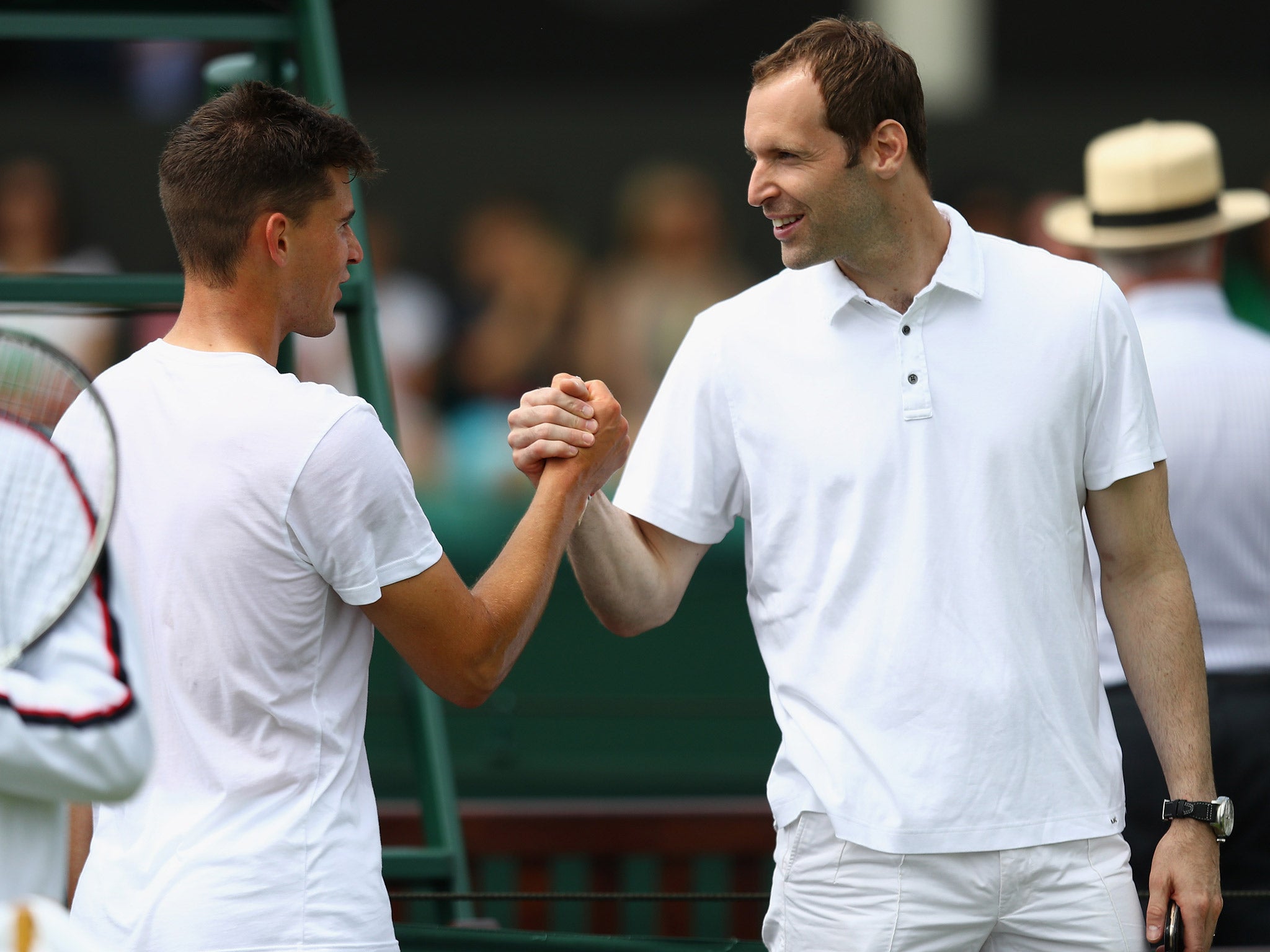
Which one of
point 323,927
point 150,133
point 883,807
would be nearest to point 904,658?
point 883,807

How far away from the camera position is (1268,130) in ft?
20.5

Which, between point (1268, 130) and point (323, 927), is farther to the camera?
point (1268, 130)

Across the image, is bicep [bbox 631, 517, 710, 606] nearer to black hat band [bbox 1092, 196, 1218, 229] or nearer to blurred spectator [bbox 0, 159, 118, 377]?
black hat band [bbox 1092, 196, 1218, 229]

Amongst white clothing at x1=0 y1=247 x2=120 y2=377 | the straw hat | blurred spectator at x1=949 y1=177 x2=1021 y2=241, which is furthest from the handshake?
blurred spectator at x1=949 y1=177 x2=1021 y2=241

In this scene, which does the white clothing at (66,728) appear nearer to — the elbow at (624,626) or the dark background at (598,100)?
the elbow at (624,626)

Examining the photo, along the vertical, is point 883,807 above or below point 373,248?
below

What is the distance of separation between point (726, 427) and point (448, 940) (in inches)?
33.0

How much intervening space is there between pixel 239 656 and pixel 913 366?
89 centimetres

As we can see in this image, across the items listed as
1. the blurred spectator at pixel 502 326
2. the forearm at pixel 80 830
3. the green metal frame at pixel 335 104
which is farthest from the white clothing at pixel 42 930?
the blurred spectator at pixel 502 326

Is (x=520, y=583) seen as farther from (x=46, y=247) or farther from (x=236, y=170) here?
(x=46, y=247)

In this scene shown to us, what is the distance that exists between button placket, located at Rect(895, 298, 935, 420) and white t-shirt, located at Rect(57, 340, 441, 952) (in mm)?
674

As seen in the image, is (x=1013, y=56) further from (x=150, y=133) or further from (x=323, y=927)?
(x=323, y=927)

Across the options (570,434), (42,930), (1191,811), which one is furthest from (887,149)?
(42,930)

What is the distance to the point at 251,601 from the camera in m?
1.72
